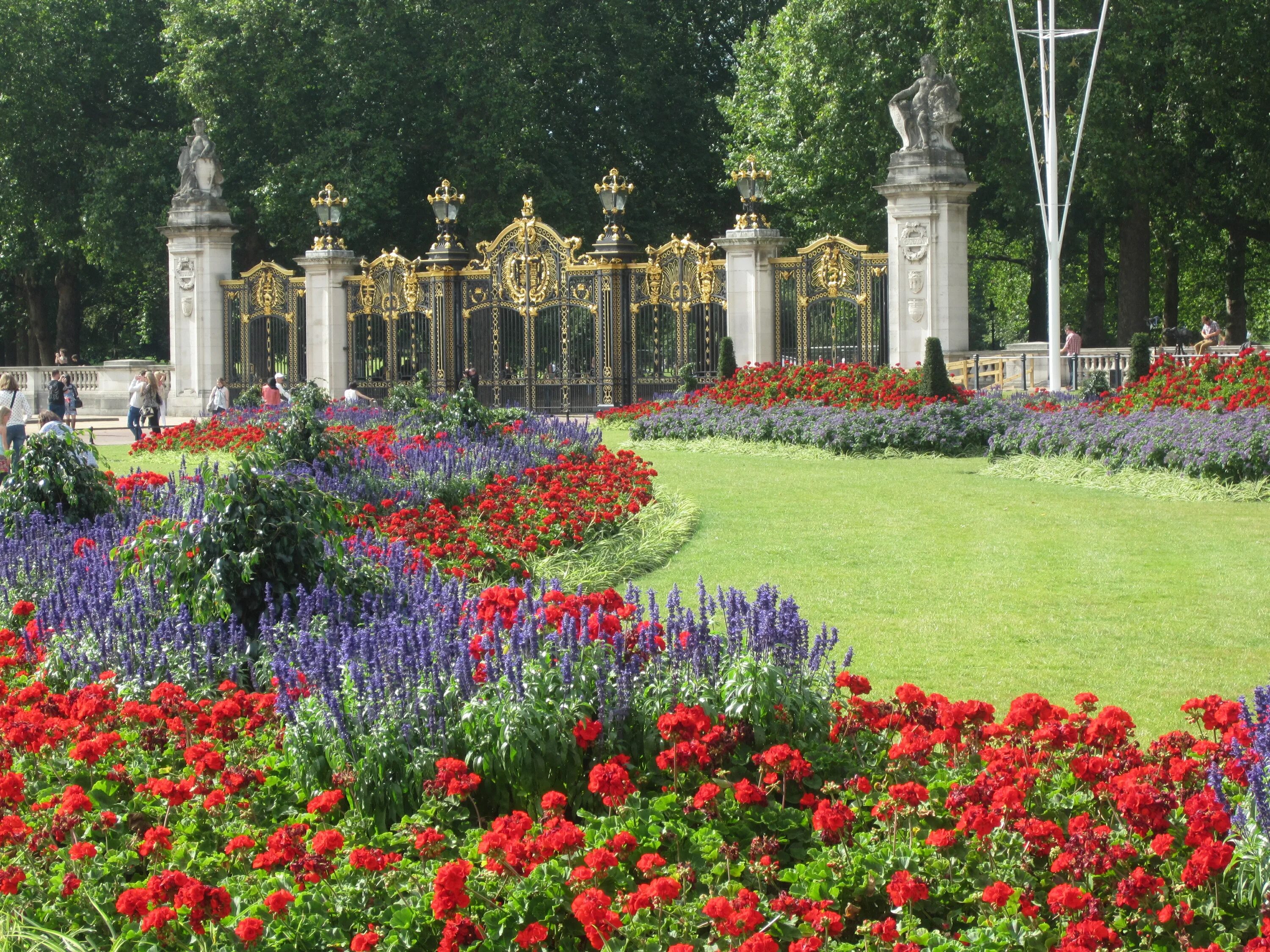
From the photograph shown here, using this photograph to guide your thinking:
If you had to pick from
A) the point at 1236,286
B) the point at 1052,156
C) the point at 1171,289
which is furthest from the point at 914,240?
the point at 1171,289

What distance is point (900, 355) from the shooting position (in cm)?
2258

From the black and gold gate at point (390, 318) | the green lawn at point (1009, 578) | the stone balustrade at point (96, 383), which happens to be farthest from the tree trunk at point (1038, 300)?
the green lawn at point (1009, 578)

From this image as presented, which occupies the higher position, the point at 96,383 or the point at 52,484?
the point at 96,383

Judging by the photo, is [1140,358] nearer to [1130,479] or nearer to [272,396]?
[1130,479]

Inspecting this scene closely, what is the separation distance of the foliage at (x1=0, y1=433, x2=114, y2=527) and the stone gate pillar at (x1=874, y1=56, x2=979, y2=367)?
50.8 feet

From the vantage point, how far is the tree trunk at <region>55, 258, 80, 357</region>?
3947 cm

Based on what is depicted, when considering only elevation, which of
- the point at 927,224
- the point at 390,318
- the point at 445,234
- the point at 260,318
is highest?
the point at 445,234

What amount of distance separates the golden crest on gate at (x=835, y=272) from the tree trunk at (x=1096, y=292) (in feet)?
40.5

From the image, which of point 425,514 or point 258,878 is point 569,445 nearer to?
point 425,514

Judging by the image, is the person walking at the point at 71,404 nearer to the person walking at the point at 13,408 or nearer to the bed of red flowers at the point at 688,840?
the person walking at the point at 13,408

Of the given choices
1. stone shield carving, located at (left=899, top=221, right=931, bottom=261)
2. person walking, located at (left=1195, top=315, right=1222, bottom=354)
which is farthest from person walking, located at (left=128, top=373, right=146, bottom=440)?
person walking, located at (left=1195, top=315, right=1222, bottom=354)

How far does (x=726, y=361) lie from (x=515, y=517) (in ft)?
41.9

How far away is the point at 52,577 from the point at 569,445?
6.89 metres

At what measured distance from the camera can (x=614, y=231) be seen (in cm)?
2545
